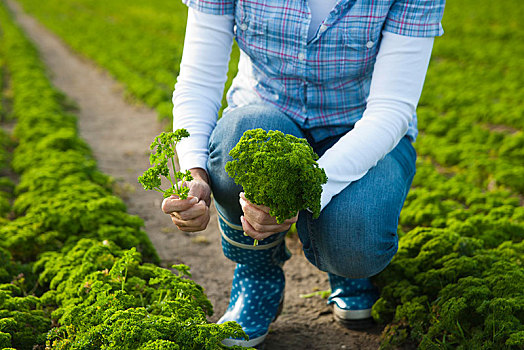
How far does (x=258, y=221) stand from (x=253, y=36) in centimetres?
85

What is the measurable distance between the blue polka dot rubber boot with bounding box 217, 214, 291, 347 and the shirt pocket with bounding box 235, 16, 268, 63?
708mm

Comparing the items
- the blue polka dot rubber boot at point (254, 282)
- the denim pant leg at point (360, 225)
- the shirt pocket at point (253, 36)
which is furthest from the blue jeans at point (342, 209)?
the shirt pocket at point (253, 36)

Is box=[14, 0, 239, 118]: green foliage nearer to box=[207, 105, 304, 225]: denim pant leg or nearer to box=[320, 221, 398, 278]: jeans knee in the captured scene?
box=[207, 105, 304, 225]: denim pant leg

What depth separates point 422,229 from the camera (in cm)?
267

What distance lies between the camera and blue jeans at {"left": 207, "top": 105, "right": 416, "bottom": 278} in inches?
76.1

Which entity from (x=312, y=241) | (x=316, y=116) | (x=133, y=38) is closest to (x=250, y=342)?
(x=312, y=241)

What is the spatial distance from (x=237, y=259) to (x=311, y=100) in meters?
0.75

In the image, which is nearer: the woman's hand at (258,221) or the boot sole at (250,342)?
the woman's hand at (258,221)

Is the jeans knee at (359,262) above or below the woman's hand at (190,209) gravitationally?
below

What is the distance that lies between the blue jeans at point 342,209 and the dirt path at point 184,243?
457mm

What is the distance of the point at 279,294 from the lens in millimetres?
2299

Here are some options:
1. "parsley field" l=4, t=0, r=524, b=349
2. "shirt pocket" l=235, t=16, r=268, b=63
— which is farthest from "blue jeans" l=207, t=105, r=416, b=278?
"parsley field" l=4, t=0, r=524, b=349

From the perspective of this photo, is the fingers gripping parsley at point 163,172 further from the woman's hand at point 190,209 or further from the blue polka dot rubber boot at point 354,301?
the blue polka dot rubber boot at point 354,301

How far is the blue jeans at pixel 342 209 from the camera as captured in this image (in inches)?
76.1
